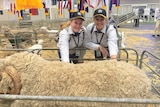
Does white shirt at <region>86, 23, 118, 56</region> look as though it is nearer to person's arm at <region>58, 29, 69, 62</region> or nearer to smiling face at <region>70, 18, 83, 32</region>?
smiling face at <region>70, 18, 83, 32</region>

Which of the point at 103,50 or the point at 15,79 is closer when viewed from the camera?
the point at 15,79

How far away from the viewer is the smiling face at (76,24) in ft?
9.45

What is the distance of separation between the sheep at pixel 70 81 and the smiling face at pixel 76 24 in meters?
0.86

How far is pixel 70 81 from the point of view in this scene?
2.08 meters

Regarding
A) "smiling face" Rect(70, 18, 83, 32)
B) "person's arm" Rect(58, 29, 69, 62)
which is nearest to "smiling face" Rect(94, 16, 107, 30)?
"smiling face" Rect(70, 18, 83, 32)

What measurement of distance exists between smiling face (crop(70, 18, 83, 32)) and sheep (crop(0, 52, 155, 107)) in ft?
2.83

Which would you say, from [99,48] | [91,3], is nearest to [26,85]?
[99,48]

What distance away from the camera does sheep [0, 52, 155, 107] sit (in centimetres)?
202

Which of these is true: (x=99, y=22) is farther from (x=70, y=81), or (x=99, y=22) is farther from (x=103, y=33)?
(x=70, y=81)

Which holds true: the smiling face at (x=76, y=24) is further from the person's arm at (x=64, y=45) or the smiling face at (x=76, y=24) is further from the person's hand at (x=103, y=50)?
the person's hand at (x=103, y=50)

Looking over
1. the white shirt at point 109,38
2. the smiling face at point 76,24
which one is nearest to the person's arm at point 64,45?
the smiling face at point 76,24

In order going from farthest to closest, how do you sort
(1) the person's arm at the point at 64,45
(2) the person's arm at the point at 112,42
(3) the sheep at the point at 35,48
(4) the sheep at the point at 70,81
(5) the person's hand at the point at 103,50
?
1. (3) the sheep at the point at 35,48
2. (5) the person's hand at the point at 103,50
3. (2) the person's arm at the point at 112,42
4. (1) the person's arm at the point at 64,45
5. (4) the sheep at the point at 70,81

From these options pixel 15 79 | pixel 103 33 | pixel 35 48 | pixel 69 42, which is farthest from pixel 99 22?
pixel 35 48

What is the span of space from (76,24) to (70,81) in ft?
3.63
